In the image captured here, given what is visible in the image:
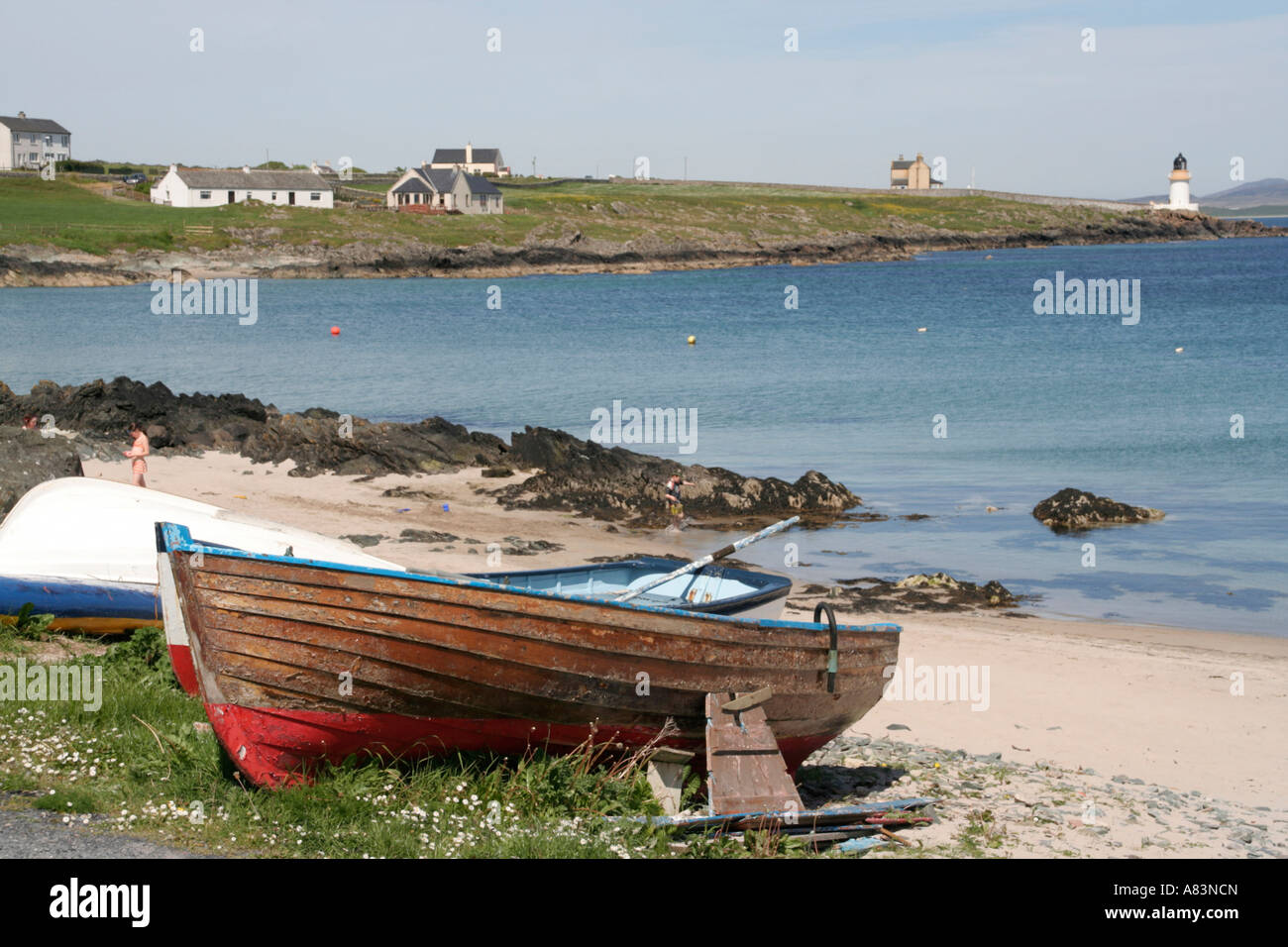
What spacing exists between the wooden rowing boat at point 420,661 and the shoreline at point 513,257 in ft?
274

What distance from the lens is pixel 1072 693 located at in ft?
47.3

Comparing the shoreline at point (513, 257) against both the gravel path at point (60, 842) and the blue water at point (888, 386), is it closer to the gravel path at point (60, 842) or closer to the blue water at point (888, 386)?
the blue water at point (888, 386)

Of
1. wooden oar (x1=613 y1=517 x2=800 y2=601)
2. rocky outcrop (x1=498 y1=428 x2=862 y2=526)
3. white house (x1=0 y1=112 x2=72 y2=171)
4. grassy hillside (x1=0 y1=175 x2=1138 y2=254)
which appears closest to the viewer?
wooden oar (x1=613 y1=517 x2=800 y2=601)

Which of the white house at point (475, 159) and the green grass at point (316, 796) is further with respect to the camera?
the white house at point (475, 159)

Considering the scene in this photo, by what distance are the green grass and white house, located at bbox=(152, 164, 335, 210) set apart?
11301cm

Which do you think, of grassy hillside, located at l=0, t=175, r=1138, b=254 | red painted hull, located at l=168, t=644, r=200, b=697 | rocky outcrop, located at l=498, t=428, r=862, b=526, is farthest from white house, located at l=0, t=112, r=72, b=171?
red painted hull, located at l=168, t=644, r=200, b=697

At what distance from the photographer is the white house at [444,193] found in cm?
12700

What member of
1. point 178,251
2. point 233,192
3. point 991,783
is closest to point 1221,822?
point 991,783

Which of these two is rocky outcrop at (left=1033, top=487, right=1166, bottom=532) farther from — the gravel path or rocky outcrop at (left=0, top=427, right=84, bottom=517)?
the gravel path

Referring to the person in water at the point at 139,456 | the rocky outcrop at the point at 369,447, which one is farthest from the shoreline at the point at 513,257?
the person in water at the point at 139,456

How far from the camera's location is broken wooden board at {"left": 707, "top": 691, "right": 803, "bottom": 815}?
913cm

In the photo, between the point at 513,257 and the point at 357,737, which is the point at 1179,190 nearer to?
the point at 513,257

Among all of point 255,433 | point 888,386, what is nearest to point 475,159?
point 888,386

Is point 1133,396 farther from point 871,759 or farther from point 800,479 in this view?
point 871,759
